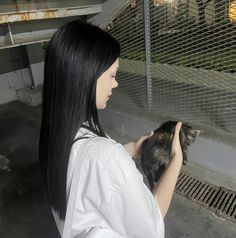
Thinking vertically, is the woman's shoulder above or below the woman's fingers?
above

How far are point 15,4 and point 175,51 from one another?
7.26 ft

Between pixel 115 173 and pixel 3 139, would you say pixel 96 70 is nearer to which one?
pixel 115 173

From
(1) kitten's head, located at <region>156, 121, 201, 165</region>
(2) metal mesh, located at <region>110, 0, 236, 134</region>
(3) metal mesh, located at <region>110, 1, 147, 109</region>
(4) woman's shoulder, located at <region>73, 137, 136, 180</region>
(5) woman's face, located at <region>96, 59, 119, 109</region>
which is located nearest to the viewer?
(4) woman's shoulder, located at <region>73, 137, 136, 180</region>

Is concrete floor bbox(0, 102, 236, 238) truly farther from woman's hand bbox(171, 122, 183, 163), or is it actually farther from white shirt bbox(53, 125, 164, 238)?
white shirt bbox(53, 125, 164, 238)

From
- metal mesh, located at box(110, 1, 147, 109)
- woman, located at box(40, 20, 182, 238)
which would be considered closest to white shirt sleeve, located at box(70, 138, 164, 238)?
woman, located at box(40, 20, 182, 238)

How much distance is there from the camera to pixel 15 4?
2986 mm

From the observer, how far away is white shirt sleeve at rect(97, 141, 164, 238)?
3.26 ft

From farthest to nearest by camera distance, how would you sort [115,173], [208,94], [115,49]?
1. [208,94]
2. [115,49]
3. [115,173]

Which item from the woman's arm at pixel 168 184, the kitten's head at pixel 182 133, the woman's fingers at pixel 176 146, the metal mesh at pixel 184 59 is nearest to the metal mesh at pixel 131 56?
the metal mesh at pixel 184 59

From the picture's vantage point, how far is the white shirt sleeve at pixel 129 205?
0.99 meters

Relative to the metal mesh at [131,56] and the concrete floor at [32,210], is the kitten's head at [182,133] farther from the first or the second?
the metal mesh at [131,56]

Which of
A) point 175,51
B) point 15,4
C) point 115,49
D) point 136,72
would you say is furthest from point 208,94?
point 115,49

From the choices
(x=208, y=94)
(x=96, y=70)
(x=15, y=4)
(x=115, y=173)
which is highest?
(x=15, y=4)

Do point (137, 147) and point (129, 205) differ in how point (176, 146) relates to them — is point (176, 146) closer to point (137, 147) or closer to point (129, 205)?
point (137, 147)
